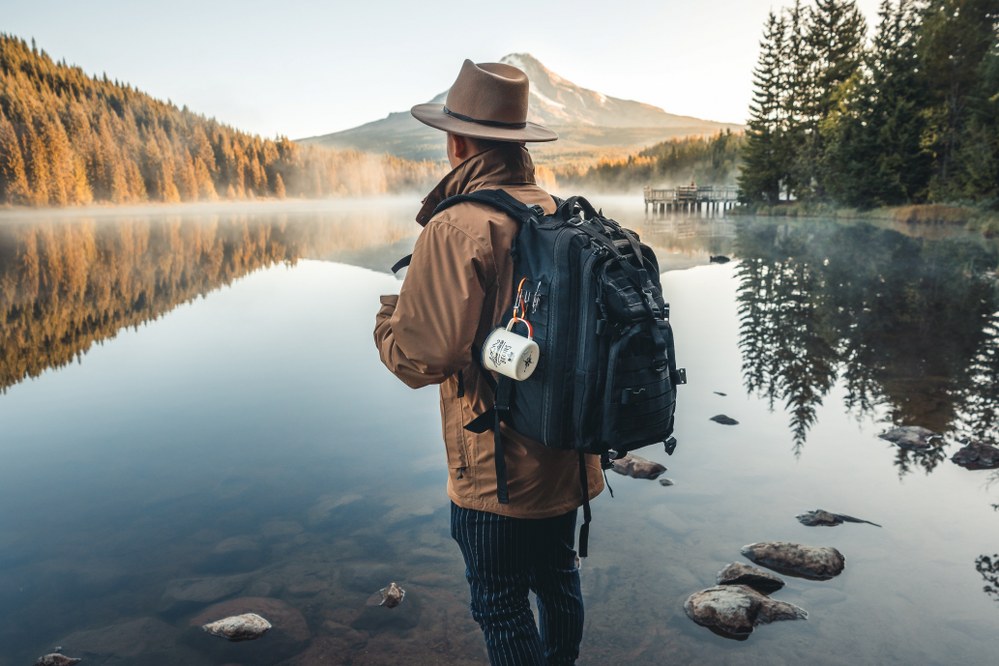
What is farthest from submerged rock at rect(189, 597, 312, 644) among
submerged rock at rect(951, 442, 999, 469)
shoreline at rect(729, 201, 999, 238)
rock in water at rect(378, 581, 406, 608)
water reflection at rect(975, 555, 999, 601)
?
shoreline at rect(729, 201, 999, 238)

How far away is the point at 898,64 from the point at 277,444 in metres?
44.8

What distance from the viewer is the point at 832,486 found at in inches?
238

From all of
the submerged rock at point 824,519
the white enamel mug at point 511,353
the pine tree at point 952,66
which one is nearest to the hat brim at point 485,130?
the white enamel mug at point 511,353

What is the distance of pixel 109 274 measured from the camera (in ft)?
78.5

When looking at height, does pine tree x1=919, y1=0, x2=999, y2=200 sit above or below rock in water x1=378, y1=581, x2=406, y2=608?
above

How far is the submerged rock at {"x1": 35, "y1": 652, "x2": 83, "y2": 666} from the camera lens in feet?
12.9

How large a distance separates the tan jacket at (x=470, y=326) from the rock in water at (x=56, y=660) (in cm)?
273

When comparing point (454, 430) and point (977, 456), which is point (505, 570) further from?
point (977, 456)

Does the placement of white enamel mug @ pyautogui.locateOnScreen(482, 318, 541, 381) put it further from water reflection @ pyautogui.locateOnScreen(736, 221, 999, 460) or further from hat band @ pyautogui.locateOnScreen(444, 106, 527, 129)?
water reflection @ pyautogui.locateOnScreen(736, 221, 999, 460)

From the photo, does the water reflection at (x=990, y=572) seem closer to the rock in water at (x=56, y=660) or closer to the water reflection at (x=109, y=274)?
the rock in water at (x=56, y=660)

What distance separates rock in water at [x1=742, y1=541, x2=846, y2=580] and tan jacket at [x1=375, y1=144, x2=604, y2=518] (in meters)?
2.37

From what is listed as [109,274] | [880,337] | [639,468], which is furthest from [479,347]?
[109,274]

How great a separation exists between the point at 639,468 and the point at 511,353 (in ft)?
14.1

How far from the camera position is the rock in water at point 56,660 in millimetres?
3924
